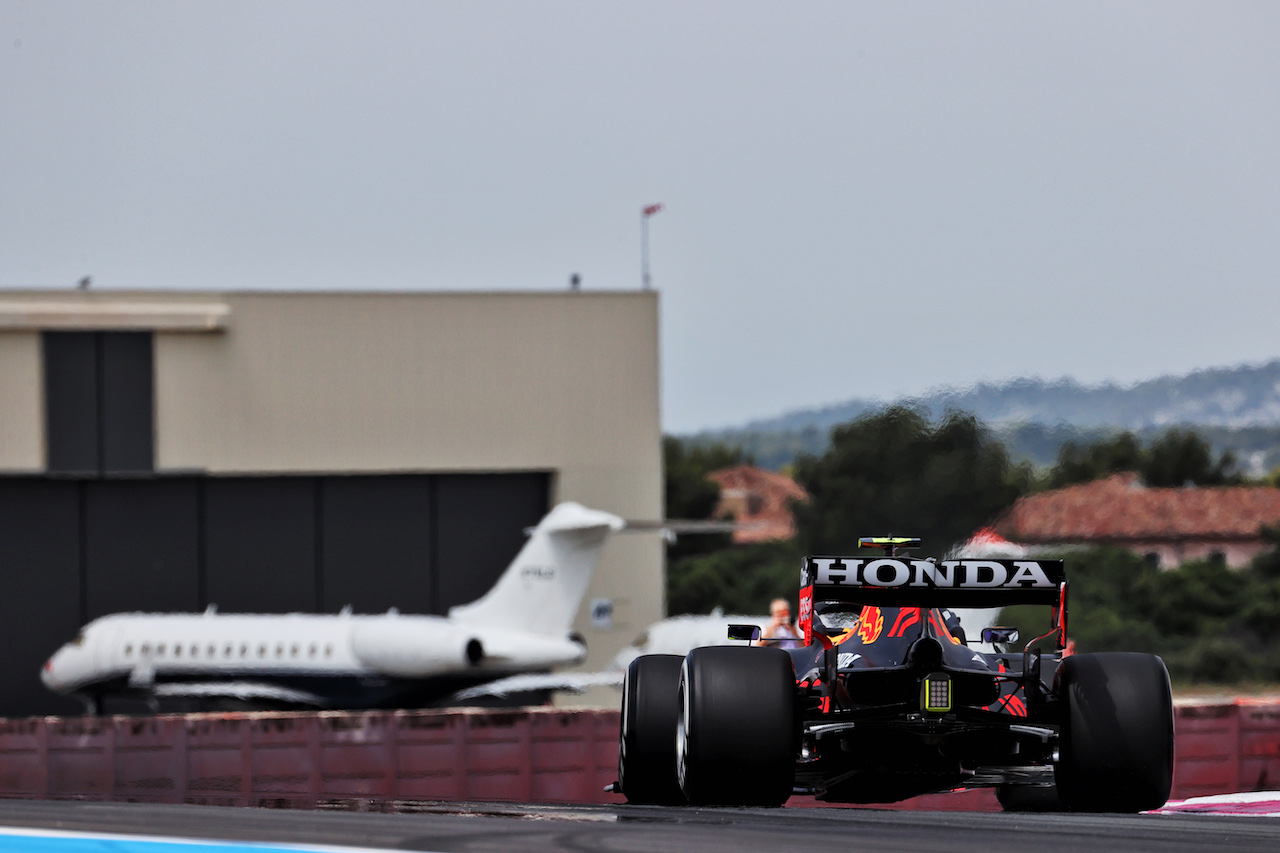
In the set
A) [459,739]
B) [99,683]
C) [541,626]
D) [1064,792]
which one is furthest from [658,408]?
Result: [1064,792]

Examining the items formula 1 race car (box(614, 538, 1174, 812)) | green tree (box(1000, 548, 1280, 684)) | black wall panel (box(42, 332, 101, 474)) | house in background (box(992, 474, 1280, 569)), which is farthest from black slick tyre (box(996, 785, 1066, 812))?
green tree (box(1000, 548, 1280, 684))

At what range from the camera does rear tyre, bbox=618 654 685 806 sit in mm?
10875

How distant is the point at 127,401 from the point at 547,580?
12.1 meters

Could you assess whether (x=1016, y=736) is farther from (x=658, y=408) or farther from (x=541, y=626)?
(x=658, y=408)

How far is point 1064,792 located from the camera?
9.95 metres

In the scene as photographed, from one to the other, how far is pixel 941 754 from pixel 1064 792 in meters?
0.80

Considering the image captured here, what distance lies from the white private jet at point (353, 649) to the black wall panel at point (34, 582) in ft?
17.2

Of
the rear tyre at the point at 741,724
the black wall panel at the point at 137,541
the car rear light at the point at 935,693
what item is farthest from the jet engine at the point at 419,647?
the car rear light at the point at 935,693

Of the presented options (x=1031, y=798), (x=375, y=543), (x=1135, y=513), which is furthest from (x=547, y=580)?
(x=1031, y=798)

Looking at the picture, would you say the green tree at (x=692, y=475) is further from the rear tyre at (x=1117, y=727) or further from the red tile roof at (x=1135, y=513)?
the rear tyre at (x=1117, y=727)

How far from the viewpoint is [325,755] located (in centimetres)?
1806

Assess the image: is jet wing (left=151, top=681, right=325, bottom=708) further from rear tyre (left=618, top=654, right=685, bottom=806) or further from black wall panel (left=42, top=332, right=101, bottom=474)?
rear tyre (left=618, top=654, right=685, bottom=806)

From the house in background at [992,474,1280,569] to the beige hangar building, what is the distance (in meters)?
11.3

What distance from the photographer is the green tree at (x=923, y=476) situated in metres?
28.6
